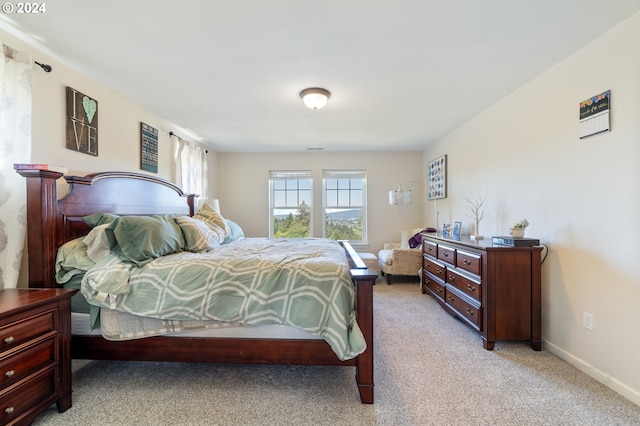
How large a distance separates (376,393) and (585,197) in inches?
78.6

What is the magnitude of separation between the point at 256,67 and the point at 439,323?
9.64 ft

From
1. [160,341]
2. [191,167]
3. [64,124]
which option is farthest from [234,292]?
[191,167]

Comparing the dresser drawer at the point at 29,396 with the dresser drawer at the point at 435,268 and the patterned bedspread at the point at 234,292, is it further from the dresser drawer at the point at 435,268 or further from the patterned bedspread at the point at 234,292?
the dresser drawer at the point at 435,268

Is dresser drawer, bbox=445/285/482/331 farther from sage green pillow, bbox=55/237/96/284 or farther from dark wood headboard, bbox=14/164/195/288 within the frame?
dark wood headboard, bbox=14/164/195/288

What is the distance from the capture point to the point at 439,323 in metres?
2.82

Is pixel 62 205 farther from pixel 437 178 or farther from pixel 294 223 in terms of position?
pixel 437 178

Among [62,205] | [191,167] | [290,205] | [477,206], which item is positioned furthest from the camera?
[290,205]

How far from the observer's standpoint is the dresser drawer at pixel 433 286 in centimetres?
318

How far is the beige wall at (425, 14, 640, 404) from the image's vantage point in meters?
1.69

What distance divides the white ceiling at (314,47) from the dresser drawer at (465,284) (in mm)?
1803

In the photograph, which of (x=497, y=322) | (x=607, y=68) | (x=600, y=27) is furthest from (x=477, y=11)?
(x=497, y=322)

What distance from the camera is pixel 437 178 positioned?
14.9 feet

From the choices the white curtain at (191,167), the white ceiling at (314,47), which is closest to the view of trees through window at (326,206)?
the white curtain at (191,167)

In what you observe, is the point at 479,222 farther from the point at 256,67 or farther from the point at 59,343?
the point at 59,343
